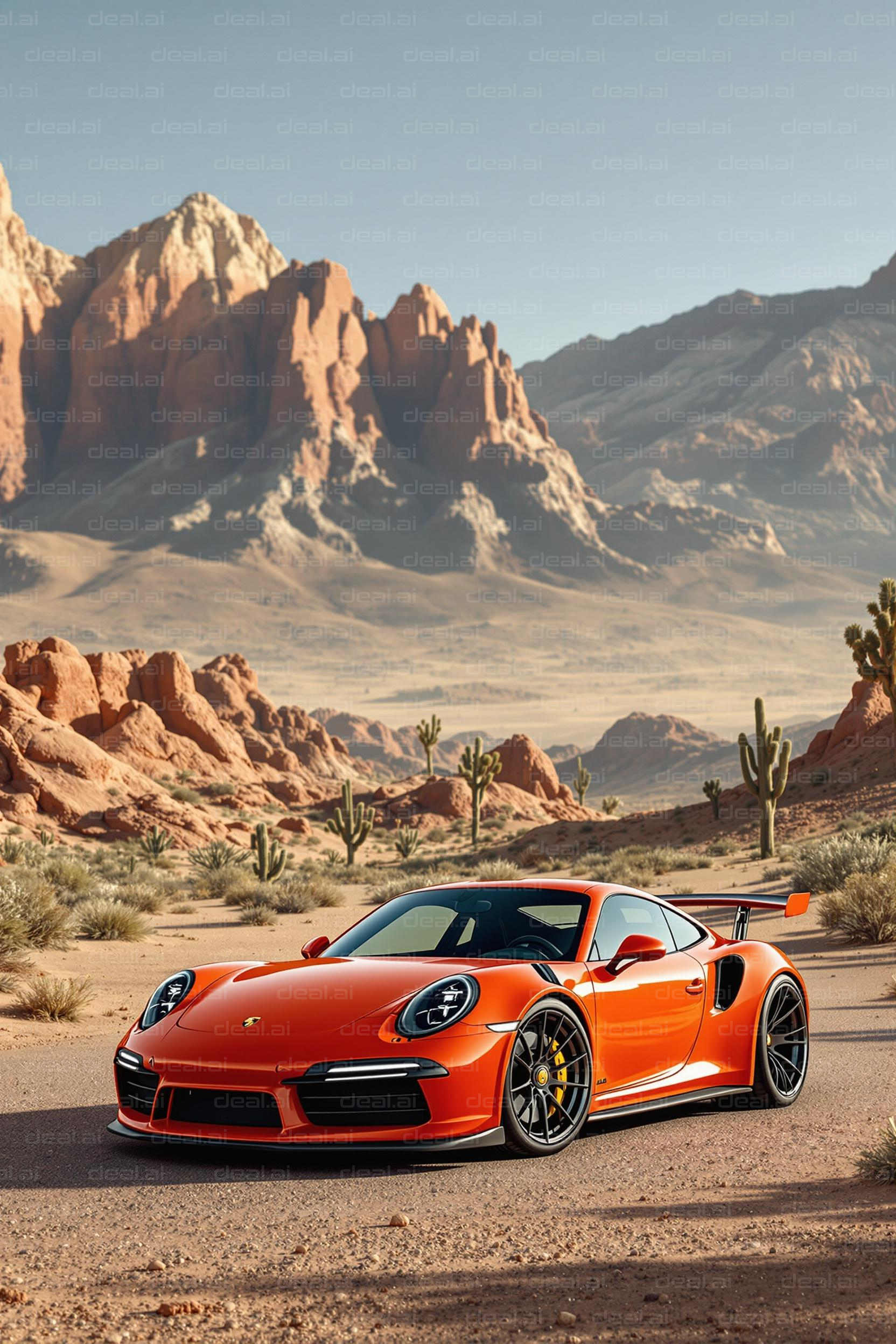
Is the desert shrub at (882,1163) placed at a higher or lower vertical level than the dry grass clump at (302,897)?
higher

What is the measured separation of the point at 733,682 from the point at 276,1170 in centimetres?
13814

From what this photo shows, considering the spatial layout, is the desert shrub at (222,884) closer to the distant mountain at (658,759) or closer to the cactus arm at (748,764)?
the cactus arm at (748,764)

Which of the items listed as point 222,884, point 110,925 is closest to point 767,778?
point 222,884

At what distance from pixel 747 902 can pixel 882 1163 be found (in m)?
2.17

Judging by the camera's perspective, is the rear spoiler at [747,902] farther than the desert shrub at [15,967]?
No

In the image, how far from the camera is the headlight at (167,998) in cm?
678

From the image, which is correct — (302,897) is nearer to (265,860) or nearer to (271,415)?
(265,860)

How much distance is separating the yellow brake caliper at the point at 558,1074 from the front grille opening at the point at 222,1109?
4.36 feet

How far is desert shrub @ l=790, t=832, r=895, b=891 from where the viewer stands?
19.9 metres

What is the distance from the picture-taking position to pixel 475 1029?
611cm

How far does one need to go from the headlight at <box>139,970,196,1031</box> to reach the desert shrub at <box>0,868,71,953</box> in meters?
7.32

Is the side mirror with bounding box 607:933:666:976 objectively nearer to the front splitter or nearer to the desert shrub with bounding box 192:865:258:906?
the front splitter

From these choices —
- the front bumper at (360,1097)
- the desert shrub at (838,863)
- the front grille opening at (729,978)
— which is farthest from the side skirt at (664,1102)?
the desert shrub at (838,863)

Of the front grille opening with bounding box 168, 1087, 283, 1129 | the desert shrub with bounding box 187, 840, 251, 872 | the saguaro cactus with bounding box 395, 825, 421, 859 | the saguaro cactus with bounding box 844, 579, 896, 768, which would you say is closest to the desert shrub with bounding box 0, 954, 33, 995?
the front grille opening with bounding box 168, 1087, 283, 1129
